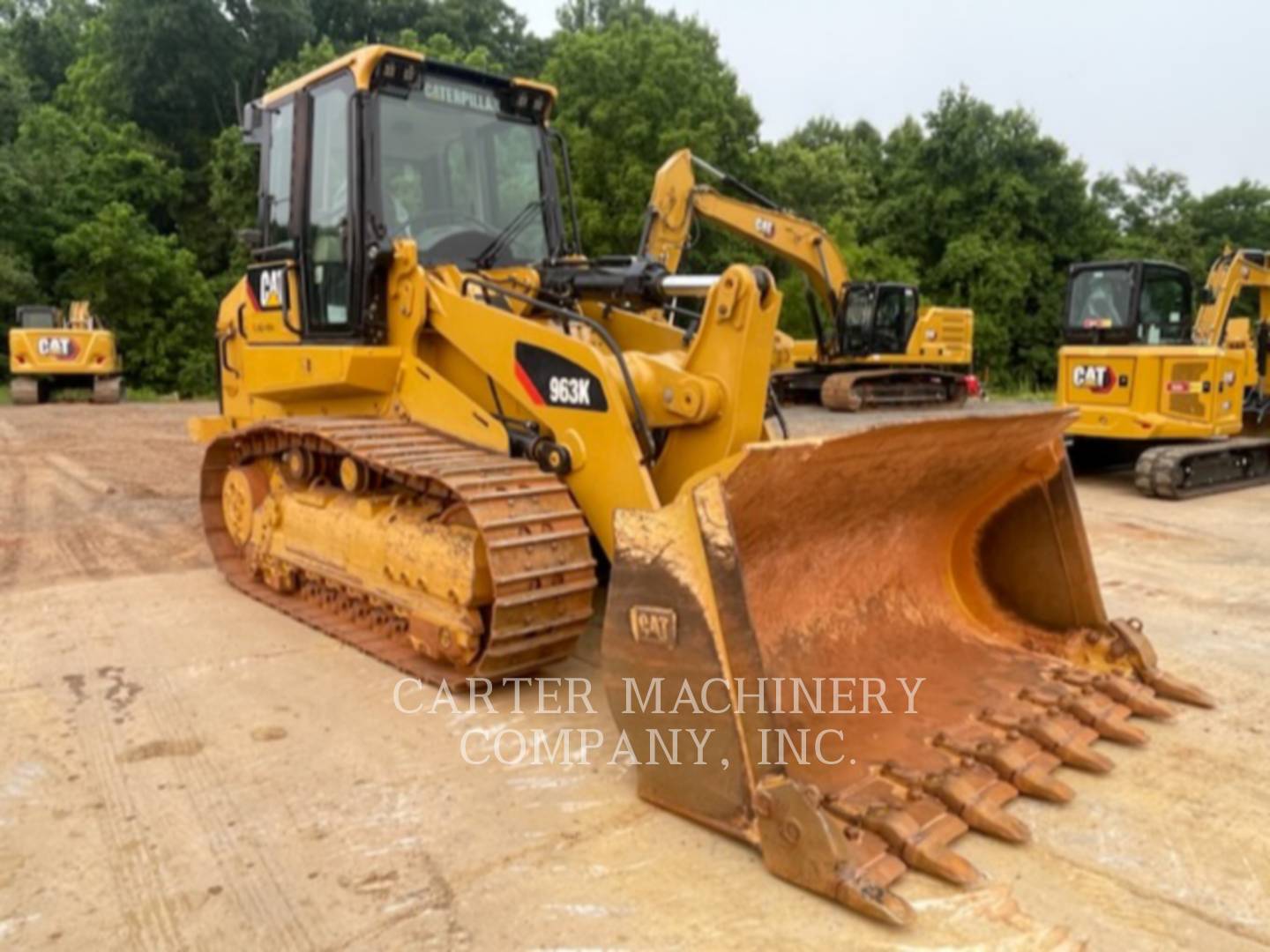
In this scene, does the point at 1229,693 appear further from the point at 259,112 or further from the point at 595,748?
the point at 259,112

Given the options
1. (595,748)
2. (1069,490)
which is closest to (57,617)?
(595,748)

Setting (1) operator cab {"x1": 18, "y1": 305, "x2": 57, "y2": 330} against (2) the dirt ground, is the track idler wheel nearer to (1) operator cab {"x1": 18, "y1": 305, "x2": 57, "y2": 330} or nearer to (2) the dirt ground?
(2) the dirt ground

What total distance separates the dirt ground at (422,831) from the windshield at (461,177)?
2.16m

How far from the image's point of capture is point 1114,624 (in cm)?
408

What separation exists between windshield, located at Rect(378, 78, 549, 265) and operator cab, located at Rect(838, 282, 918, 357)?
1408cm

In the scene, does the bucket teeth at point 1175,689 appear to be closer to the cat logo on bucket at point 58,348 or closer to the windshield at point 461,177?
the windshield at point 461,177

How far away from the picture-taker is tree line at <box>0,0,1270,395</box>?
86.8 ft

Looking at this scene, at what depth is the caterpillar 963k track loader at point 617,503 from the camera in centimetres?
293

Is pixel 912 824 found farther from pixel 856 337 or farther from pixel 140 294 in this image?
pixel 140 294

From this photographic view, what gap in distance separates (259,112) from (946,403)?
18211mm

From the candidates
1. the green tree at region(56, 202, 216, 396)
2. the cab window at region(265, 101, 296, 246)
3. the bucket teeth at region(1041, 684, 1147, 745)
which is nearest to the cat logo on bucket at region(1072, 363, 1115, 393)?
the bucket teeth at region(1041, 684, 1147, 745)

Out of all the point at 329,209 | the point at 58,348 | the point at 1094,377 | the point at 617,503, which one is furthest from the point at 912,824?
the point at 58,348

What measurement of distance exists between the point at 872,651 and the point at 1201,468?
7251 millimetres

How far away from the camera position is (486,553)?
3.73 m
